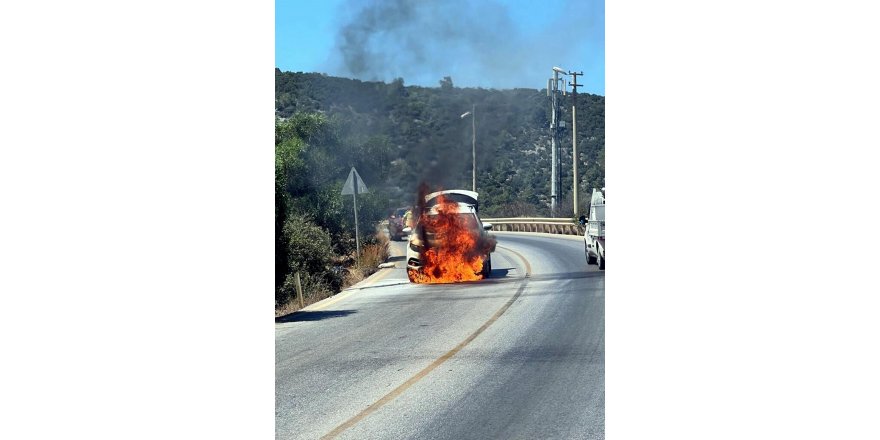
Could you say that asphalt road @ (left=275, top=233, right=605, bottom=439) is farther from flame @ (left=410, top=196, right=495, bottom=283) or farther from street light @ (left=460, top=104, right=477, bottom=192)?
street light @ (left=460, top=104, right=477, bottom=192)

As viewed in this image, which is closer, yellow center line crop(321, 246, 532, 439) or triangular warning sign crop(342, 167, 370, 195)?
yellow center line crop(321, 246, 532, 439)

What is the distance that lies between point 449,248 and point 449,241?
12 centimetres

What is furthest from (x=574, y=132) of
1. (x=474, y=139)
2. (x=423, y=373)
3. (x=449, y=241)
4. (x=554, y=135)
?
(x=423, y=373)

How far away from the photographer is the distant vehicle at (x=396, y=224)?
23.8 ft

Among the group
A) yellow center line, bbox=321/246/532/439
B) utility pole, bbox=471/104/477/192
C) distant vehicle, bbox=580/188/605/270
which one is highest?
utility pole, bbox=471/104/477/192

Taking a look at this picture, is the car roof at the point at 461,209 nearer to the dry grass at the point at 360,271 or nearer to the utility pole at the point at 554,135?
the dry grass at the point at 360,271

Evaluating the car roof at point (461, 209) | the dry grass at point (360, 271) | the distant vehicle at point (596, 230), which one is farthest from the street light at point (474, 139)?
the distant vehicle at point (596, 230)

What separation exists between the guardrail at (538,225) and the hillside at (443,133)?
12 centimetres

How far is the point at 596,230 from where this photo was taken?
7367 millimetres

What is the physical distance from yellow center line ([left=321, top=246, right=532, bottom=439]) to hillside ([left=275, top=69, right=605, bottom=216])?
2.50 ft

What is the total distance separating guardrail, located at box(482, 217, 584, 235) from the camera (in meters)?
7.36

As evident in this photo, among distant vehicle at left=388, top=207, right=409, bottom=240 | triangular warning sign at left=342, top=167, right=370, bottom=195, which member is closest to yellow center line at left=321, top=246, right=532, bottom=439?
distant vehicle at left=388, top=207, right=409, bottom=240

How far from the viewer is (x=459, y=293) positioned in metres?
7.52
